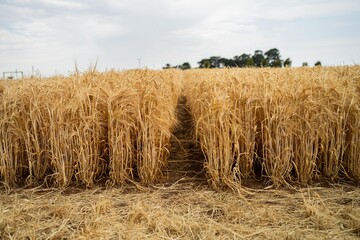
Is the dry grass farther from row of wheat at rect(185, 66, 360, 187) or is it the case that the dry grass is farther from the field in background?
row of wheat at rect(185, 66, 360, 187)

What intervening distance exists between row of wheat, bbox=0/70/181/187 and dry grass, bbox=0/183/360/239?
29 centimetres

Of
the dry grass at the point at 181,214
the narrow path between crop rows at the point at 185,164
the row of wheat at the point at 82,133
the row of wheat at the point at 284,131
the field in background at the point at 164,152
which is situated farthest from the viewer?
the narrow path between crop rows at the point at 185,164

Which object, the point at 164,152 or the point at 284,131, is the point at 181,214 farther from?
the point at 284,131

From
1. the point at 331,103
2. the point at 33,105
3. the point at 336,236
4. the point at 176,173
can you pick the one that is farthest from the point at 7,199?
the point at 331,103

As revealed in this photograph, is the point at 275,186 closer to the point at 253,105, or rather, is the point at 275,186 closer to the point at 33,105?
the point at 253,105

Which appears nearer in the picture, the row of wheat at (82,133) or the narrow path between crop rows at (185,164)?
the row of wheat at (82,133)

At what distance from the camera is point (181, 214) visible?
8.91 feet

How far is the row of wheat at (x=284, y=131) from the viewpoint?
3.23 meters

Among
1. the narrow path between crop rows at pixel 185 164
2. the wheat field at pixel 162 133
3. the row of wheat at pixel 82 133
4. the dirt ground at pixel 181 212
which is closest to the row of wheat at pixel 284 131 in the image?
the wheat field at pixel 162 133


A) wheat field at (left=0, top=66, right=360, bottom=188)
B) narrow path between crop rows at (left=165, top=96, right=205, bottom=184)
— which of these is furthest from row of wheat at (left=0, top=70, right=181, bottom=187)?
narrow path between crop rows at (left=165, top=96, right=205, bottom=184)

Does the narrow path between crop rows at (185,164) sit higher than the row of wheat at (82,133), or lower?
lower

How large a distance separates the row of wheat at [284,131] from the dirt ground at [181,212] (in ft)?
0.74

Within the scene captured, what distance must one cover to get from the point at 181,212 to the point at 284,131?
1.39 m

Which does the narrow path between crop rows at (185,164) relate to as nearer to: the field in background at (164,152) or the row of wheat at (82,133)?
the field in background at (164,152)
